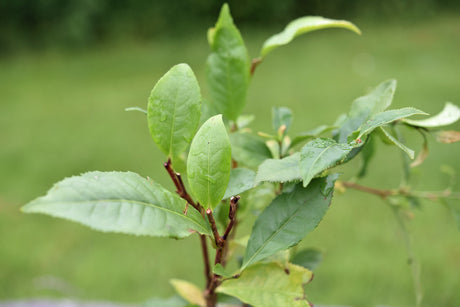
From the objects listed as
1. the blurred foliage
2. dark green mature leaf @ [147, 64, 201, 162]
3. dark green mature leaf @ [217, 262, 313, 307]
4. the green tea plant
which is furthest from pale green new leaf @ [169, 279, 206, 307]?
the blurred foliage

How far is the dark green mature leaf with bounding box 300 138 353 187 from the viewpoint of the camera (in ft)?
1.17

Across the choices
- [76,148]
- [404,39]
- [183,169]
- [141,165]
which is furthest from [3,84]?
[183,169]

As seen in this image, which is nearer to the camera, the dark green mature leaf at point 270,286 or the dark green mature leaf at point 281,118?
the dark green mature leaf at point 270,286

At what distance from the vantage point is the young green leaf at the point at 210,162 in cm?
39

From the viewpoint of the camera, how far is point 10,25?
6020 mm

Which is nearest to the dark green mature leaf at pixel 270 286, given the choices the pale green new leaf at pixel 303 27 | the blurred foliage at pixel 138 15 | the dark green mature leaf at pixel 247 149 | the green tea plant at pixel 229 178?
the green tea plant at pixel 229 178

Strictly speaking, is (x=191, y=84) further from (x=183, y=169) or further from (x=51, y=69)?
(x=51, y=69)

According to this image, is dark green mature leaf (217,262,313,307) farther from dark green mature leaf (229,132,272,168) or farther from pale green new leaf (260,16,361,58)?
pale green new leaf (260,16,361,58)

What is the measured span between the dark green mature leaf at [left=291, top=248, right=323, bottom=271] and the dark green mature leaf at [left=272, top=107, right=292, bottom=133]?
181 millimetres

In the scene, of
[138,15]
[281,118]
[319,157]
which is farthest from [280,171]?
[138,15]

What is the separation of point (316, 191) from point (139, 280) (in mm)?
1958

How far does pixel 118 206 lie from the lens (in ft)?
1.13

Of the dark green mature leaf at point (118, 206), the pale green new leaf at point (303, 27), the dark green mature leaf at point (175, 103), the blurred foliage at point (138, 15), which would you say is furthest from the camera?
the blurred foliage at point (138, 15)

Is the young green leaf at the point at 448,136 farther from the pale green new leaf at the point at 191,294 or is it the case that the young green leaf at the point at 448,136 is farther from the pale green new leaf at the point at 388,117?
the pale green new leaf at the point at 191,294
